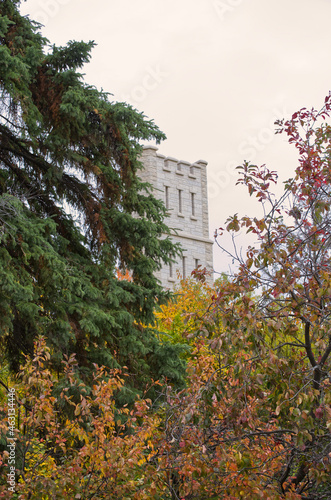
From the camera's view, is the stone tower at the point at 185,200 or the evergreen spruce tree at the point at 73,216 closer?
the evergreen spruce tree at the point at 73,216

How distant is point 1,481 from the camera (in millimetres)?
7379

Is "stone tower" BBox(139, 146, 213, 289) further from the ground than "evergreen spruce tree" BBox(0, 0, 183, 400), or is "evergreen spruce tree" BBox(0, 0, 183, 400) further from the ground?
"stone tower" BBox(139, 146, 213, 289)

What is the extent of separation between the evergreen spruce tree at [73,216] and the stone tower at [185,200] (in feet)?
68.3

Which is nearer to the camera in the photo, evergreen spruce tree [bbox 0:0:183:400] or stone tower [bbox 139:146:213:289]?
evergreen spruce tree [bbox 0:0:183:400]

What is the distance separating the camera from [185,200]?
3412cm

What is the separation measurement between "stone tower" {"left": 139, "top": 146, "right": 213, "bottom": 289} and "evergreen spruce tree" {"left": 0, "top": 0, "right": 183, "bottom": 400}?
68.3ft

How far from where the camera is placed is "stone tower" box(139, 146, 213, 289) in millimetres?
32344

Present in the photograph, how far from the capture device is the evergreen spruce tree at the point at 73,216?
8758 millimetres

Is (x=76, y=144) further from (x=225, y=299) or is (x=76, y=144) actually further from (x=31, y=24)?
(x=225, y=299)

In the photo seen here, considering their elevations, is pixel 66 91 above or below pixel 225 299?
above

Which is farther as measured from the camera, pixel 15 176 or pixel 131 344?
pixel 15 176

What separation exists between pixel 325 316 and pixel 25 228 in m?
4.80

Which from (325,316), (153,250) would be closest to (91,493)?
(325,316)

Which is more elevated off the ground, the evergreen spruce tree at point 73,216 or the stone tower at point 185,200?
the stone tower at point 185,200
